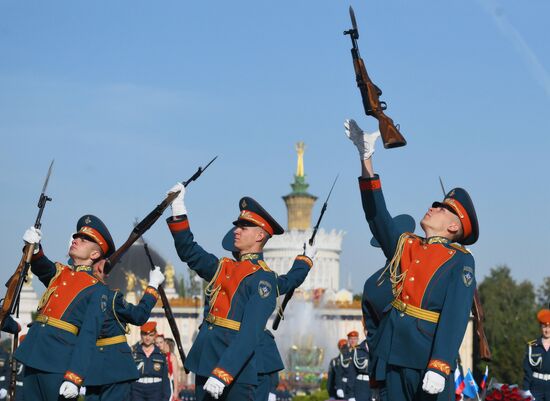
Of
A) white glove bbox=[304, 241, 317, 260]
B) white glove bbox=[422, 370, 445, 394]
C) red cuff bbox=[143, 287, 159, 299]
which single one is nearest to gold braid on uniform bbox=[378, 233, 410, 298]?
white glove bbox=[422, 370, 445, 394]

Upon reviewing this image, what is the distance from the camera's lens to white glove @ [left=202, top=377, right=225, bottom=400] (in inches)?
364

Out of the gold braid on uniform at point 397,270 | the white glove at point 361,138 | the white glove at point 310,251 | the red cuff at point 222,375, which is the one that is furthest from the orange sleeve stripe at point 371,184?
the white glove at point 310,251

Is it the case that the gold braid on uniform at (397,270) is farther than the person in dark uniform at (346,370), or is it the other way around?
the person in dark uniform at (346,370)

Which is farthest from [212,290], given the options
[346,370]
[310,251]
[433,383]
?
[346,370]

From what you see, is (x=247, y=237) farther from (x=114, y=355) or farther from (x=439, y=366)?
(x=439, y=366)

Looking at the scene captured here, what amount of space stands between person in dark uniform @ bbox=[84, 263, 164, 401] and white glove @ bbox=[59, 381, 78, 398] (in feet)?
2.46

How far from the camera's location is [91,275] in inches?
432

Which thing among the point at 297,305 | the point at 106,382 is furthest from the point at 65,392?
the point at 297,305

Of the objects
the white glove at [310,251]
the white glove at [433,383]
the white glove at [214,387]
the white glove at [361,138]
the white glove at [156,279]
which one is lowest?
Result: the white glove at [214,387]

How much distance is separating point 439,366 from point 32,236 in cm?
468

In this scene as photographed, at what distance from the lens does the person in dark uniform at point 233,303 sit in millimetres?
9594

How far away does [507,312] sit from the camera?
8238 centimetres

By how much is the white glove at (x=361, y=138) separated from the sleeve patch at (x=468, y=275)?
3.48 ft

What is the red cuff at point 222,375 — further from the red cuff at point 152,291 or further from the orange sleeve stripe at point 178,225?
the red cuff at point 152,291
